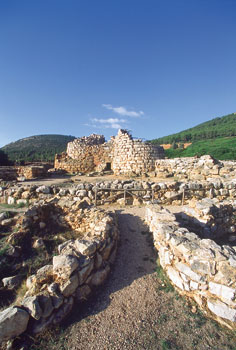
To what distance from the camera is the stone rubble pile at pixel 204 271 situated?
2971 millimetres

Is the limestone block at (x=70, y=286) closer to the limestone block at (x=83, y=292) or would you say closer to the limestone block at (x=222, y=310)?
the limestone block at (x=83, y=292)

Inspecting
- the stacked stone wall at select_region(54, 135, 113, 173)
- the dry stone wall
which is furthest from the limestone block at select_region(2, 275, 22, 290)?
the stacked stone wall at select_region(54, 135, 113, 173)

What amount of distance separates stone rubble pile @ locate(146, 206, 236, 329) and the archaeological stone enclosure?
Result: 16 mm

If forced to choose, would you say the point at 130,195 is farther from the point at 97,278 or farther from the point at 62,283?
the point at 62,283

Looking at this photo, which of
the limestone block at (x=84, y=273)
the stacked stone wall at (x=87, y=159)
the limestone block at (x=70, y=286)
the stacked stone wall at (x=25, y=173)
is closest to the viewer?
the limestone block at (x=70, y=286)

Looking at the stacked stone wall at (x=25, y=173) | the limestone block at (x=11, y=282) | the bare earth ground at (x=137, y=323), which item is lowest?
the bare earth ground at (x=137, y=323)

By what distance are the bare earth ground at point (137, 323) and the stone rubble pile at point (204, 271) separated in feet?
0.73

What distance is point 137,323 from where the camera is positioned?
3059 mm

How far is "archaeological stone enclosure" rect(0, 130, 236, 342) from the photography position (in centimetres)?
302

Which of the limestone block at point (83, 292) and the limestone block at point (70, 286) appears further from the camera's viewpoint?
the limestone block at point (83, 292)

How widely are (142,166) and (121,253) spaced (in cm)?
1107

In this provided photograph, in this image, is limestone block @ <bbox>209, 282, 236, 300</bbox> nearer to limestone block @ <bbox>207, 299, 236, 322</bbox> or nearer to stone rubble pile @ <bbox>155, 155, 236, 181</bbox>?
limestone block @ <bbox>207, 299, 236, 322</bbox>

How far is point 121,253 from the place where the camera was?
5.09 metres

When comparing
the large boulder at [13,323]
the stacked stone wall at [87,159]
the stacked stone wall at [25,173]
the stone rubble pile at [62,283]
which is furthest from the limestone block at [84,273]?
the stacked stone wall at [87,159]
